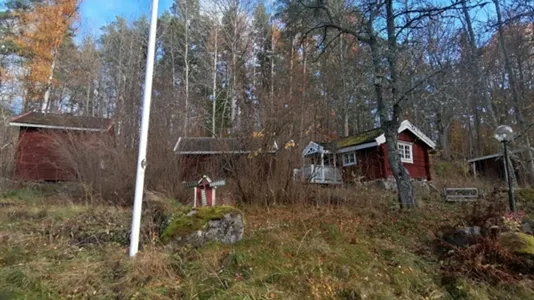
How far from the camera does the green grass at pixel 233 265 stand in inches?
140

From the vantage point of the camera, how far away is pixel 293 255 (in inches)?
176

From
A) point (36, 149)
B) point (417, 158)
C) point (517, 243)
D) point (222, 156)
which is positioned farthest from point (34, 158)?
point (417, 158)

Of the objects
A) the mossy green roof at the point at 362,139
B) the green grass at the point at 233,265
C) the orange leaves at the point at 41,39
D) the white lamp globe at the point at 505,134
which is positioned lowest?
the green grass at the point at 233,265

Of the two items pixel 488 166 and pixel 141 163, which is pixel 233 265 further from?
pixel 488 166

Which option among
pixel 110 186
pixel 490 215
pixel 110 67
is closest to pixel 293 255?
pixel 490 215

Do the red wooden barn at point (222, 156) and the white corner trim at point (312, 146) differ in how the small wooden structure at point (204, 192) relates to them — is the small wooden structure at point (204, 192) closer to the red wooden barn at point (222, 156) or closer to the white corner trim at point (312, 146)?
the red wooden barn at point (222, 156)

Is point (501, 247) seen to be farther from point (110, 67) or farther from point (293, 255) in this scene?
point (110, 67)

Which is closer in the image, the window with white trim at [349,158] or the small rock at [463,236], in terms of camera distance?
the small rock at [463,236]

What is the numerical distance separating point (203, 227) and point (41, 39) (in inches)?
764

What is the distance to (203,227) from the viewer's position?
4.88m

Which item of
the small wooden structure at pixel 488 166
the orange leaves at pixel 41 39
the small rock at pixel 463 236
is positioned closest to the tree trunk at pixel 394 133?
the small rock at pixel 463 236

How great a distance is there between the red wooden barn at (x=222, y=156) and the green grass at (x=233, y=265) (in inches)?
112

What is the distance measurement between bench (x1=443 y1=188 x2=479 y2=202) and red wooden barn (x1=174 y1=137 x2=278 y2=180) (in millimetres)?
5998

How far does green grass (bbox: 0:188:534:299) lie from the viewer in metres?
3.54
